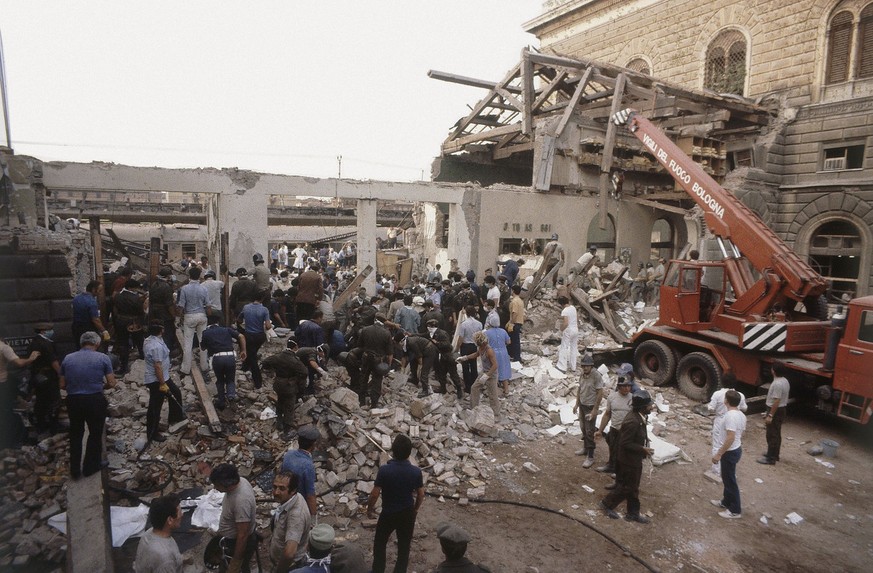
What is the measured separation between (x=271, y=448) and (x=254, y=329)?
6.75 feet

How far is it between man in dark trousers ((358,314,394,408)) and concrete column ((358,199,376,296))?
649 centimetres

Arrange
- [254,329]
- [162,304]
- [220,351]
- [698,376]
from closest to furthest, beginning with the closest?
1. [220,351]
2. [254,329]
3. [162,304]
4. [698,376]

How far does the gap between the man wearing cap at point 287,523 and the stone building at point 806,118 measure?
17418mm

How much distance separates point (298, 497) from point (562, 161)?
622 inches

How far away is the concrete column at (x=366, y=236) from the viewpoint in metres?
14.1

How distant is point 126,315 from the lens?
8.29 meters

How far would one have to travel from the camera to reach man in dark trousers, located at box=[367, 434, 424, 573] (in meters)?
4.18

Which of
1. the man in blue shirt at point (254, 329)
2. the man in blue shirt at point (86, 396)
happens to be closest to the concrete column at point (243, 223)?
the man in blue shirt at point (254, 329)

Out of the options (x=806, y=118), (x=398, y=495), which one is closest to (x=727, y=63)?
(x=806, y=118)

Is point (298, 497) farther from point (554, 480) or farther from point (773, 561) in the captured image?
point (773, 561)

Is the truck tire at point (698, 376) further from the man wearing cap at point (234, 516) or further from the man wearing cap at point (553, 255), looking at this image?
the man wearing cap at point (234, 516)

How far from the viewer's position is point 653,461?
7016 millimetres

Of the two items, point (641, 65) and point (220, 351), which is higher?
point (641, 65)

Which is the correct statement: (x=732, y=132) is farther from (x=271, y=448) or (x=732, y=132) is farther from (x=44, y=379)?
(x=44, y=379)
